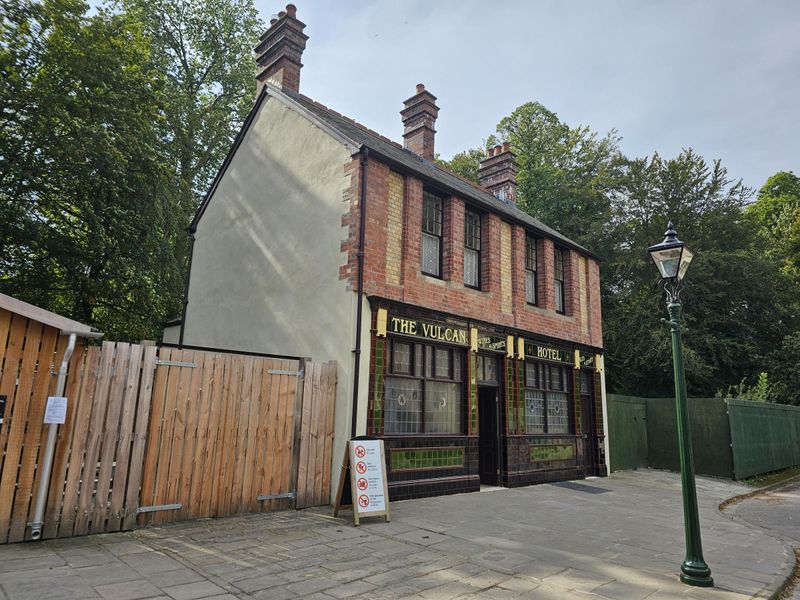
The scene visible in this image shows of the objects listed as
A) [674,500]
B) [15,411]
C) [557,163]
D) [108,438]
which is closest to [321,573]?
[108,438]

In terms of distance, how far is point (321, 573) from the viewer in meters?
5.21

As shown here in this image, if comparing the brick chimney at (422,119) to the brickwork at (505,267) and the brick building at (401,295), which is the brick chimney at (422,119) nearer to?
the brick building at (401,295)

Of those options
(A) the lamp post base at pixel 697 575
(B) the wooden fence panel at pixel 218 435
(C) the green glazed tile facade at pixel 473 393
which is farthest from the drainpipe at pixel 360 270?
(A) the lamp post base at pixel 697 575

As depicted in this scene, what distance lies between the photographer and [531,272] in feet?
48.2

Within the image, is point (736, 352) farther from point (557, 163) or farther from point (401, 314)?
point (401, 314)

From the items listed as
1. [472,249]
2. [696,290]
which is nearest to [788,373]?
[696,290]

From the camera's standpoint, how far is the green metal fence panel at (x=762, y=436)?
1661 cm

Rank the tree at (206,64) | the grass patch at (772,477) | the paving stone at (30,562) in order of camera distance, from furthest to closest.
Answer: the tree at (206,64) < the grass patch at (772,477) < the paving stone at (30,562)

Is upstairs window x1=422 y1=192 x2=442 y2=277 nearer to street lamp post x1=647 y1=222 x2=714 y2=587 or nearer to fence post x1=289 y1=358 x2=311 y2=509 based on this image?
fence post x1=289 y1=358 x2=311 y2=509

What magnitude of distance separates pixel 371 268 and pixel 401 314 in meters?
1.10

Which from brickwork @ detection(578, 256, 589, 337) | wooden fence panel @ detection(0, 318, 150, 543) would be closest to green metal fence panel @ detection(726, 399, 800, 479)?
brickwork @ detection(578, 256, 589, 337)

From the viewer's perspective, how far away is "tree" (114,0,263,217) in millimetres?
22234

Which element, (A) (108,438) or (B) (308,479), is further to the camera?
(B) (308,479)

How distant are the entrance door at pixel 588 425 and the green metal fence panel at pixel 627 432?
1.26 m
